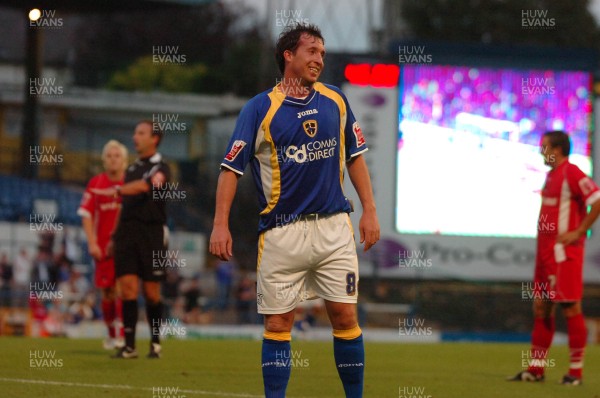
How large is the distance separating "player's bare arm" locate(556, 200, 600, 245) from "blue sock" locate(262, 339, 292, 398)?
4.00 meters

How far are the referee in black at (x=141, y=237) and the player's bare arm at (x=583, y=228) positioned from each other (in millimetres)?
3802

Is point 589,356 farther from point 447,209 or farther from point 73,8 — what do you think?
point 73,8

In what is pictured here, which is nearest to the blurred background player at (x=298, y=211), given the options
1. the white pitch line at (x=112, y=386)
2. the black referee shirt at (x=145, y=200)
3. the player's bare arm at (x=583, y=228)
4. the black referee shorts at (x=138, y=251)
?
the white pitch line at (x=112, y=386)

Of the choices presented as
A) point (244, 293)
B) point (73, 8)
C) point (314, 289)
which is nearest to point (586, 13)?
point (73, 8)

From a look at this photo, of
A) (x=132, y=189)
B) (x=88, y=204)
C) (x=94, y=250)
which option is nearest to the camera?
(x=132, y=189)

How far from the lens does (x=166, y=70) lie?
5384cm

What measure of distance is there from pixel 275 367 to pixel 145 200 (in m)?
4.94

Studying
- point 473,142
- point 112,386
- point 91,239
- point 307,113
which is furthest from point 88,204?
point 473,142

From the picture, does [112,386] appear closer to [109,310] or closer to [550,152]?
[109,310]

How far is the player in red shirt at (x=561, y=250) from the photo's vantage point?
35.4 feet

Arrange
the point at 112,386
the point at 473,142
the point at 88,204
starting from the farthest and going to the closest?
the point at 473,142
the point at 88,204
the point at 112,386

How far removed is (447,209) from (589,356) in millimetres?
13631

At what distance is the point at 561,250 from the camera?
35.6 feet

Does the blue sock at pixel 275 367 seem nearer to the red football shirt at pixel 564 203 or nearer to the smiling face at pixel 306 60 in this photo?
the smiling face at pixel 306 60
